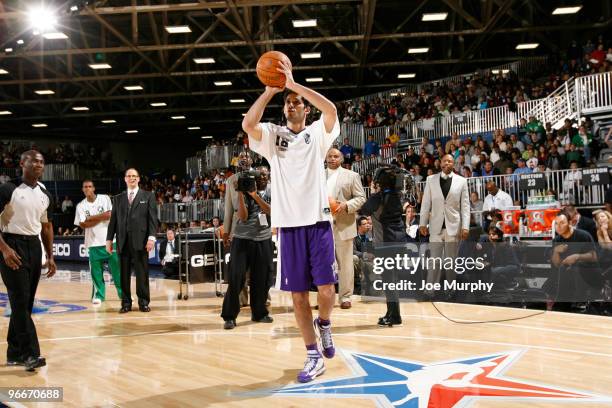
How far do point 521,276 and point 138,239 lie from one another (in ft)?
16.6

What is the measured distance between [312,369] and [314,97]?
6.33 feet

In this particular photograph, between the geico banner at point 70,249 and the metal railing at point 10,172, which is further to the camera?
the metal railing at point 10,172

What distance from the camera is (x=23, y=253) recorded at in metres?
4.95

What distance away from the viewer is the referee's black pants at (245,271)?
667cm

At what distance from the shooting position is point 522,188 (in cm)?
1309

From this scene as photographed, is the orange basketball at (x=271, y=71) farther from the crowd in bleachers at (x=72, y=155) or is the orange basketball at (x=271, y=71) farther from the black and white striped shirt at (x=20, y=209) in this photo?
the crowd in bleachers at (x=72, y=155)

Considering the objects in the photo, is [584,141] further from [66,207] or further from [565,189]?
[66,207]

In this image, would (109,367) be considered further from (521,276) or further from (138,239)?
(521,276)

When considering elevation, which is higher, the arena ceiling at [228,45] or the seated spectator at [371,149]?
the arena ceiling at [228,45]

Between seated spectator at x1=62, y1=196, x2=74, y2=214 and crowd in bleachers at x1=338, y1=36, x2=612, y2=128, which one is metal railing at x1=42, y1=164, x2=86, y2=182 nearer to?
seated spectator at x1=62, y1=196, x2=74, y2=214

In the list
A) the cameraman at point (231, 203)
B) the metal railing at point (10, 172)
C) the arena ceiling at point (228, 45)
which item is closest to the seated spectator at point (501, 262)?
the cameraman at point (231, 203)

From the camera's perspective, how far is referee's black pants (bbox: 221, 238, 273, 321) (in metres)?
6.67

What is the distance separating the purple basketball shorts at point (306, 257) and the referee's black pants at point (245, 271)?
244 centimetres

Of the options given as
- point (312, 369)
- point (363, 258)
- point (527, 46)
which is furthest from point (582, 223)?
point (527, 46)
